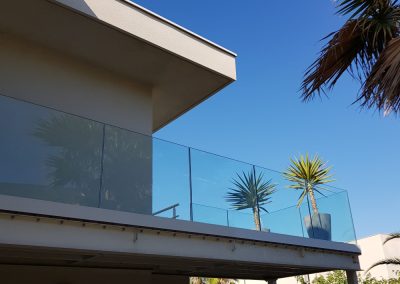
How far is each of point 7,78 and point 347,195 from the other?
24.2ft

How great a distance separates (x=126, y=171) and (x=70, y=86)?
2.42m

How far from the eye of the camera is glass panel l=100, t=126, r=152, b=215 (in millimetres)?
6180

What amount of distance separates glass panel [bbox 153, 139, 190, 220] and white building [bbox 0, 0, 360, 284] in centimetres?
2

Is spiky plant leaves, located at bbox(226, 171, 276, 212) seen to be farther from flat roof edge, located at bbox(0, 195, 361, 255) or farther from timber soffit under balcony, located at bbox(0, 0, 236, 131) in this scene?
timber soffit under balcony, located at bbox(0, 0, 236, 131)

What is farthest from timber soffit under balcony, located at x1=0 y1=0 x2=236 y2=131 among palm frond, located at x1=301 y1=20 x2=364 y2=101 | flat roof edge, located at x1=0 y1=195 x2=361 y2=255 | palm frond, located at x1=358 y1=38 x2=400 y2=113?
palm frond, located at x1=358 y1=38 x2=400 y2=113

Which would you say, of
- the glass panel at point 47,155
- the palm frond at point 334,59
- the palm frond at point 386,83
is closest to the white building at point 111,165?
the glass panel at point 47,155

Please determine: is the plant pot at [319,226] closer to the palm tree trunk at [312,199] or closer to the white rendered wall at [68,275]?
the palm tree trunk at [312,199]

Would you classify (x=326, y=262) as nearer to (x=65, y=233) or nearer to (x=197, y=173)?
(x=197, y=173)

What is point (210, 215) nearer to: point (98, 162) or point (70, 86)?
point (98, 162)

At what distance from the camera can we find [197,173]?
24.7ft

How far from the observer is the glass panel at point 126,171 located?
618cm

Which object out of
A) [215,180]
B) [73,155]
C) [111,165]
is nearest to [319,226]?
[215,180]

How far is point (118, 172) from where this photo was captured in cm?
640

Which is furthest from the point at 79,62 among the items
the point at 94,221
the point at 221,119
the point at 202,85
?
the point at 221,119
